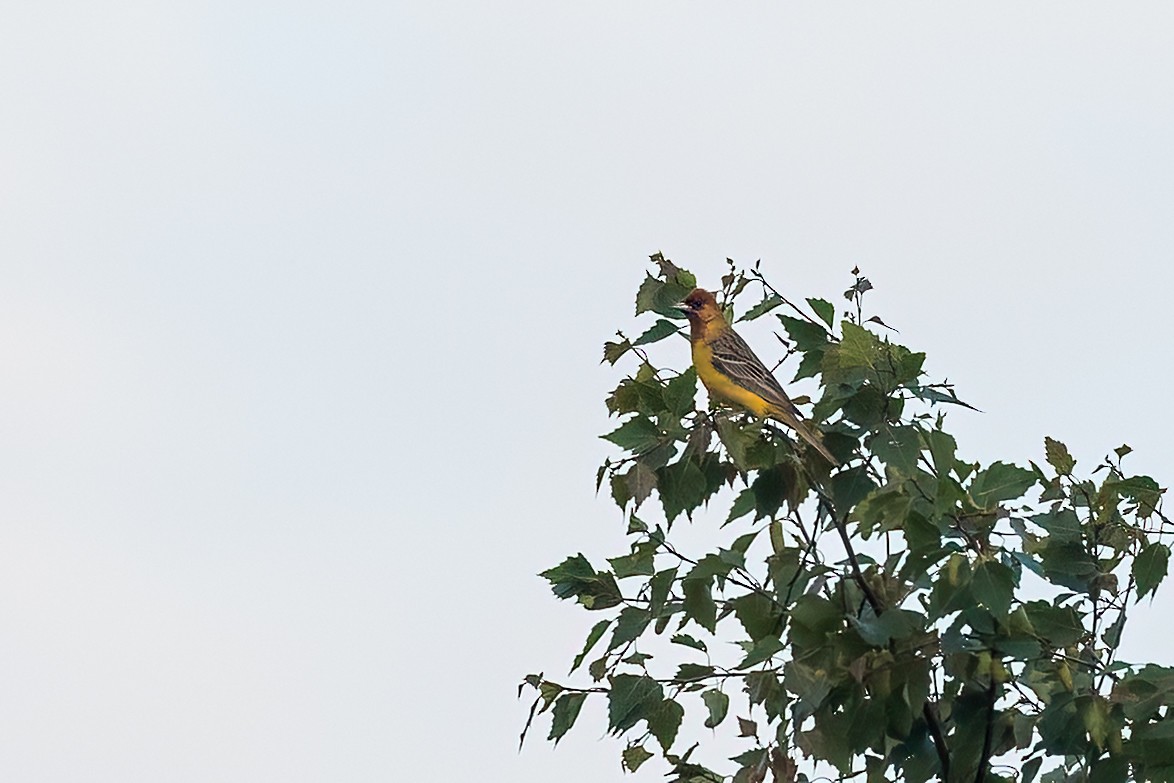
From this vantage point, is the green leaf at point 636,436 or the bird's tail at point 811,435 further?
the bird's tail at point 811,435

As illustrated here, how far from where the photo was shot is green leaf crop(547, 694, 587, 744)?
5.52 metres

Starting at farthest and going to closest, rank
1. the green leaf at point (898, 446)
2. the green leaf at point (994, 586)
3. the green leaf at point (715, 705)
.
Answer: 1. the green leaf at point (715, 705)
2. the green leaf at point (898, 446)
3. the green leaf at point (994, 586)

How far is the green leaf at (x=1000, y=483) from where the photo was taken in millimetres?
5195

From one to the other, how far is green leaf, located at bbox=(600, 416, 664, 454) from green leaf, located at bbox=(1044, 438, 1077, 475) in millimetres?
1598

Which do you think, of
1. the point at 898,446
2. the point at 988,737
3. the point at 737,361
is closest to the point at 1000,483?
the point at 898,446

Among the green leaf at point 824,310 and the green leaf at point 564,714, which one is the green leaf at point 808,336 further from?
the green leaf at point 564,714

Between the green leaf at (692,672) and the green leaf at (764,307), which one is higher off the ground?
the green leaf at (764,307)

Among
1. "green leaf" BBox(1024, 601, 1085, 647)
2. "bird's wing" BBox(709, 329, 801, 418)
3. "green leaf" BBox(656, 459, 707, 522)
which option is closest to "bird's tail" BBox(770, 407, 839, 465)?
"green leaf" BBox(656, 459, 707, 522)

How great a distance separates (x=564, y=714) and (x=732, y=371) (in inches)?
106

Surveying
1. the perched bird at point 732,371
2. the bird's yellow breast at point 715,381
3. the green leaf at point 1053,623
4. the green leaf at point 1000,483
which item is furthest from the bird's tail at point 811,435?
the bird's yellow breast at point 715,381

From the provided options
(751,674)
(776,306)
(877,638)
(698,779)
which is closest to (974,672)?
(877,638)

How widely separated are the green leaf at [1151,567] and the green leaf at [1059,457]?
51 centimetres

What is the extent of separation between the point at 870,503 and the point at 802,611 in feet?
1.31

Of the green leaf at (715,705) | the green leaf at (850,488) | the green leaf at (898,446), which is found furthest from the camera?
the green leaf at (715,705)
